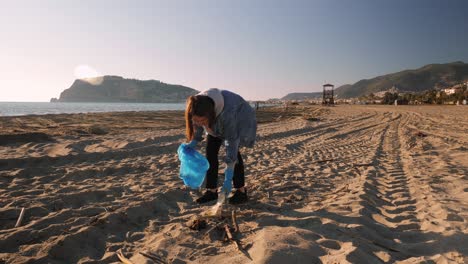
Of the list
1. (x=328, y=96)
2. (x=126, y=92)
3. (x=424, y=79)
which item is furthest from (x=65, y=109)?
(x=424, y=79)

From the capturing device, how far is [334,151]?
8023 mm

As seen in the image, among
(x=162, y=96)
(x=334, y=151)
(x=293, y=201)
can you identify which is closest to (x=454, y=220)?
(x=293, y=201)

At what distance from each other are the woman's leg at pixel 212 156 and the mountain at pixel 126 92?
554 ft

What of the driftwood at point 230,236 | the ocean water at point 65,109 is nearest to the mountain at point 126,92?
the ocean water at point 65,109

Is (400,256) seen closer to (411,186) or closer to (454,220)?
(454,220)

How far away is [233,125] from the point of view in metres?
3.34

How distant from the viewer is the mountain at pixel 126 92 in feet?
569

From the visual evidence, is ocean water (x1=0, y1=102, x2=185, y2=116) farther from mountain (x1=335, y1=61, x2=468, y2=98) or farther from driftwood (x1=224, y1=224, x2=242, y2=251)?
mountain (x1=335, y1=61, x2=468, y2=98)

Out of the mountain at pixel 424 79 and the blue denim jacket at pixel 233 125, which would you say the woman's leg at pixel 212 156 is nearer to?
the blue denim jacket at pixel 233 125

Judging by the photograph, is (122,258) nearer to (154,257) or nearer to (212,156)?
(154,257)

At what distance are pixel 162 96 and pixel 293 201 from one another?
17662 cm

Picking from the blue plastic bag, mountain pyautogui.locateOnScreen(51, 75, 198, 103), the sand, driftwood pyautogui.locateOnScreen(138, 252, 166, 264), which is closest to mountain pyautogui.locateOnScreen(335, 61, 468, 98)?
mountain pyautogui.locateOnScreen(51, 75, 198, 103)

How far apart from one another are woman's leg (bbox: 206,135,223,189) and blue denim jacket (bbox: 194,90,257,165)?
17 centimetres

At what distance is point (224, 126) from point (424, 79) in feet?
605
